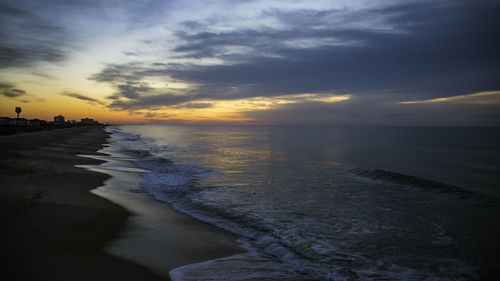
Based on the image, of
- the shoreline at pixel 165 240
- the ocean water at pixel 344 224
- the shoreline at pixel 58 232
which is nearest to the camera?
the shoreline at pixel 58 232

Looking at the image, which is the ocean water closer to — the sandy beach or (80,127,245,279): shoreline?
(80,127,245,279): shoreline

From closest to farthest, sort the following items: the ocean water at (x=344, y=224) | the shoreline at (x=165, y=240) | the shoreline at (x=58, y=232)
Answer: the shoreline at (x=58, y=232), the shoreline at (x=165, y=240), the ocean water at (x=344, y=224)

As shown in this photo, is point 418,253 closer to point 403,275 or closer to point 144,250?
point 403,275

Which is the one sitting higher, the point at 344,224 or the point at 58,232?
the point at 58,232

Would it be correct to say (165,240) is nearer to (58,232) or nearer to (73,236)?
(73,236)

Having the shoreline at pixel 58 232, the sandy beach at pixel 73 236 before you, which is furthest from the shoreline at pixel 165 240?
the shoreline at pixel 58 232

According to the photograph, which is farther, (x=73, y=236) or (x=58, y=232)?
(x=58, y=232)

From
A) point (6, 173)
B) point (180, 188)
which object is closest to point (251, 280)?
point (180, 188)

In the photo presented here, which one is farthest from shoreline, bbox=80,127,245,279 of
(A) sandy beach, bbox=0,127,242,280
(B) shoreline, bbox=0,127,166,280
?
(B) shoreline, bbox=0,127,166,280

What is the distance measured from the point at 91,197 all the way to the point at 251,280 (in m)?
7.65

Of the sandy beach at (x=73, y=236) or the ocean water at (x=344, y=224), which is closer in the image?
the sandy beach at (x=73, y=236)

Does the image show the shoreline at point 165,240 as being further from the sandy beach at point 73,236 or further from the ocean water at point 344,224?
the ocean water at point 344,224

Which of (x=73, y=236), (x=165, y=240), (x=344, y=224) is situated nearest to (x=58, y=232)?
(x=73, y=236)

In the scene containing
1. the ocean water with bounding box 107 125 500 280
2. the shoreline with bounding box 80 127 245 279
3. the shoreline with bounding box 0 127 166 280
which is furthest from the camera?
the ocean water with bounding box 107 125 500 280
